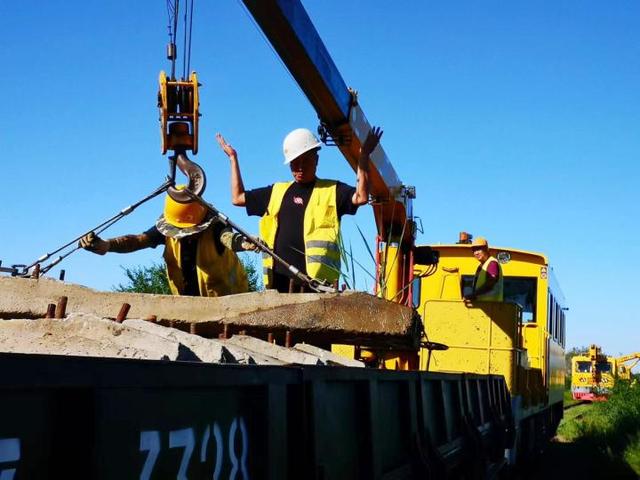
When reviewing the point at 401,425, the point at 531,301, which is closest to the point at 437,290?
the point at 531,301

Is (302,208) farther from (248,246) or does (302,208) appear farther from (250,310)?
(250,310)

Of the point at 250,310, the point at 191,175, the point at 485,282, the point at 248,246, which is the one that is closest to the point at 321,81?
the point at 191,175

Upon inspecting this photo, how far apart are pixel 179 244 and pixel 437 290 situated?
836 cm

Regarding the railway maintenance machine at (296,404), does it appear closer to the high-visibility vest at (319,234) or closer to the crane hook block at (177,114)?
the crane hook block at (177,114)

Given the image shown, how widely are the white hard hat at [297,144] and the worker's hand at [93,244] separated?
1.56 m

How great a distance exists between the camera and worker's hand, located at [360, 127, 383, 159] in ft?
25.3

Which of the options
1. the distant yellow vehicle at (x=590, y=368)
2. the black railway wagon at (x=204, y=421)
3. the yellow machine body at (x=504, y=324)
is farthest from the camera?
the distant yellow vehicle at (x=590, y=368)

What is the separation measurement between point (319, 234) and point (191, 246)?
1029 millimetres

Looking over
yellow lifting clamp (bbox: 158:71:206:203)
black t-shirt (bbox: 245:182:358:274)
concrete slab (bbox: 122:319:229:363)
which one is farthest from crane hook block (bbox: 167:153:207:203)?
concrete slab (bbox: 122:319:229:363)

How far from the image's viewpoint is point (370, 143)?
7.93 m

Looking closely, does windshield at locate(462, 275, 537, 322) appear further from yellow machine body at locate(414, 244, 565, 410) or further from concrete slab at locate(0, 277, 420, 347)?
concrete slab at locate(0, 277, 420, 347)

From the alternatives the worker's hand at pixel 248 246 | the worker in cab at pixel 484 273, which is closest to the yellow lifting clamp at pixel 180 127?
the worker's hand at pixel 248 246

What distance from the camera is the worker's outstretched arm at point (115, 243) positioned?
245 inches

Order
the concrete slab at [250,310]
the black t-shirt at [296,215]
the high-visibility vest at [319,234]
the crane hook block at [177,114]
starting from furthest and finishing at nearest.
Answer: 1. the black t-shirt at [296,215]
2. the high-visibility vest at [319,234]
3. the crane hook block at [177,114]
4. the concrete slab at [250,310]
